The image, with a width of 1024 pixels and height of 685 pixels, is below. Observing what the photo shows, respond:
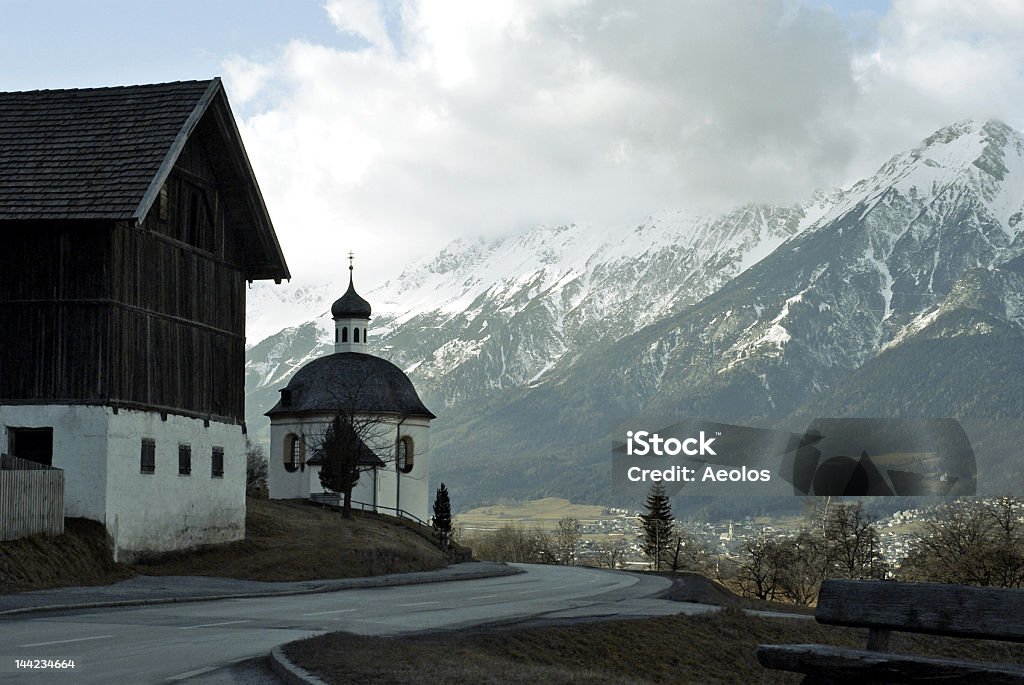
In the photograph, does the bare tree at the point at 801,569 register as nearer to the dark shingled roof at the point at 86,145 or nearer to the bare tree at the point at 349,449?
the bare tree at the point at 349,449

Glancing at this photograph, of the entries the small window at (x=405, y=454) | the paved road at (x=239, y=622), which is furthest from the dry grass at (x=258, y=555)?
the small window at (x=405, y=454)

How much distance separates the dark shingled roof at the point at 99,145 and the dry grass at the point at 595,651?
16531 mm

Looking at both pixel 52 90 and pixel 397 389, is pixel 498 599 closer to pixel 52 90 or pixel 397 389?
pixel 52 90

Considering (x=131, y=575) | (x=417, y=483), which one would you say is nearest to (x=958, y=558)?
(x=417, y=483)

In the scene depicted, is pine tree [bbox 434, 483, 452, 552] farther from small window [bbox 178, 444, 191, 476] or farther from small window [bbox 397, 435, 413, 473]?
small window [bbox 178, 444, 191, 476]

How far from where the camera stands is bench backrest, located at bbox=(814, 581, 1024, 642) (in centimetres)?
1212

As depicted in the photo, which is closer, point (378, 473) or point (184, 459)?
point (184, 459)

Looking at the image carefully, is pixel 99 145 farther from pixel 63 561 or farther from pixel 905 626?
pixel 905 626

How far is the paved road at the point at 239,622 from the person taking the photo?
19.0 meters

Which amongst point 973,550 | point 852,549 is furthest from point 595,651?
point 852,549

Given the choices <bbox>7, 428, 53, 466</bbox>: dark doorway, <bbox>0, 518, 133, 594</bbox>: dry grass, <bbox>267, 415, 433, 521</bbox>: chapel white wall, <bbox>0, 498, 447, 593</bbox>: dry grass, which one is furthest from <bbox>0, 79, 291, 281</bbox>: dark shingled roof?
<bbox>267, 415, 433, 521</bbox>: chapel white wall

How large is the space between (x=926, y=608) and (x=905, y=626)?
0.77ft

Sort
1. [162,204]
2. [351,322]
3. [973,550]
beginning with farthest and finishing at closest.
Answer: [351,322], [973,550], [162,204]

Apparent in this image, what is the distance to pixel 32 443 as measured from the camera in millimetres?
39500
